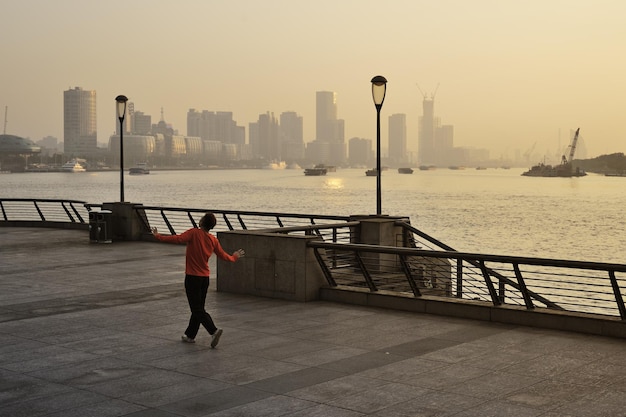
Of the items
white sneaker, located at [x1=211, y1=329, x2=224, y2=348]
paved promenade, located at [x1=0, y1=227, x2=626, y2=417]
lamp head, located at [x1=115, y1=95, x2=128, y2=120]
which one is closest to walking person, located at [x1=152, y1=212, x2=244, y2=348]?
white sneaker, located at [x1=211, y1=329, x2=224, y2=348]

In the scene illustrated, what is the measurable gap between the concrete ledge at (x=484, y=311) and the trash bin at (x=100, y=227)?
13077mm

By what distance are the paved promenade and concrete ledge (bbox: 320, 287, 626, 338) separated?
268 millimetres

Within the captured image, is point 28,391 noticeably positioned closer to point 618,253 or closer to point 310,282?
point 310,282

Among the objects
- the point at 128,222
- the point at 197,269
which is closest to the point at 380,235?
the point at 197,269

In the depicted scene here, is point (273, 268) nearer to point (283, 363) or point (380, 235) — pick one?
point (380, 235)

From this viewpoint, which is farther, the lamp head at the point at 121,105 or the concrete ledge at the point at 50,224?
the concrete ledge at the point at 50,224

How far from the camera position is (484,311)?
12977 millimetres

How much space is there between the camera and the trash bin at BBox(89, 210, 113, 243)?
85.7 ft

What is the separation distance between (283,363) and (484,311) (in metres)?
4.18

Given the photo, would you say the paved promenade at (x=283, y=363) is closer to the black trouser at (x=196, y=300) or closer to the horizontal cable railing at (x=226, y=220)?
the black trouser at (x=196, y=300)

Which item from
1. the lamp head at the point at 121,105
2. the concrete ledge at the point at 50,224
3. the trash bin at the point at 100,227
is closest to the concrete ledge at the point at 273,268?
the trash bin at the point at 100,227

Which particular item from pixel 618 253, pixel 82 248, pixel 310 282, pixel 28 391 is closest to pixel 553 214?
pixel 618 253

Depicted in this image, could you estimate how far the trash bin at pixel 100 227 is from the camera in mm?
26109

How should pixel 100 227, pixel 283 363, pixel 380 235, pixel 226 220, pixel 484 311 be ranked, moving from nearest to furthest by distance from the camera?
pixel 283 363
pixel 484 311
pixel 380 235
pixel 226 220
pixel 100 227
